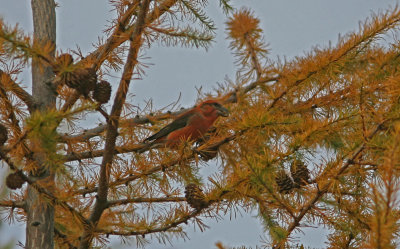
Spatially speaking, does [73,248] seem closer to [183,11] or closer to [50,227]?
[50,227]

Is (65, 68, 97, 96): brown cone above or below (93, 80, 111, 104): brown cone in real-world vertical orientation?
below

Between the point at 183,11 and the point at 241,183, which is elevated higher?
the point at 183,11

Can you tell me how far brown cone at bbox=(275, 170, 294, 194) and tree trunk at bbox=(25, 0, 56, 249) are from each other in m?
1.19

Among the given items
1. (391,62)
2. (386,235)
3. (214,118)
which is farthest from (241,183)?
(391,62)

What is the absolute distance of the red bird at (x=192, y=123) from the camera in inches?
110

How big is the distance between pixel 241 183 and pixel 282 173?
16.5 inches

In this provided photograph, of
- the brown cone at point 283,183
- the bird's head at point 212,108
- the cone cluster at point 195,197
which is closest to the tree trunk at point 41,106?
the cone cluster at point 195,197

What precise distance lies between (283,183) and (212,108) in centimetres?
60

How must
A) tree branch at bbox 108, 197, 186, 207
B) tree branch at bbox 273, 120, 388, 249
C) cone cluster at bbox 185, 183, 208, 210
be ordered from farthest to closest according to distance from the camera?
1. tree branch at bbox 108, 197, 186, 207
2. cone cluster at bbox 185, 183, 208, 210
3. tree branch at bbox 273, 120, 388, 249

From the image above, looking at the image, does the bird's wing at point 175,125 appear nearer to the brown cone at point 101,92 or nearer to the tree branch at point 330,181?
the brown cone at point 101,92

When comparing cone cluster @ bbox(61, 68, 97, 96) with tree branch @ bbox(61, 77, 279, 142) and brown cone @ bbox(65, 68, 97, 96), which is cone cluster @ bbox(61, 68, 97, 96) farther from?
tree branch @ bbox(61, 77, 279, 142)

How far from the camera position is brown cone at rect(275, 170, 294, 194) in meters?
2.57

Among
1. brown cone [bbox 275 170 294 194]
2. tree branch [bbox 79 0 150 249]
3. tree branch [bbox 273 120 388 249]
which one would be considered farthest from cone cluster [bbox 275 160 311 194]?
tree branch [bbox 79 0 150 249]

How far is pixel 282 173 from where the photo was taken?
8.43 ft
